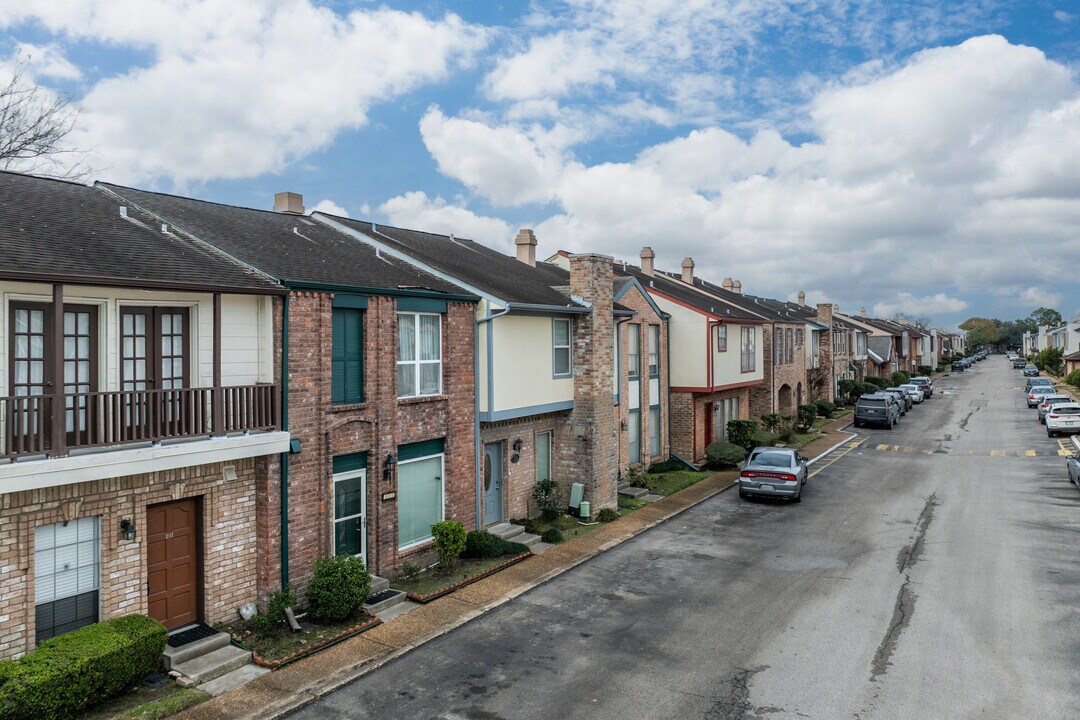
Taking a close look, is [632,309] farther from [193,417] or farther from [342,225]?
[193,417]

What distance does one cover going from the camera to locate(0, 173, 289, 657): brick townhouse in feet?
30.2

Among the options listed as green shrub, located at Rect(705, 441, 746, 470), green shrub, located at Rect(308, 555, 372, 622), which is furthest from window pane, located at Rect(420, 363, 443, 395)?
green shrub, located at Rect(705, 441, 746, 470)

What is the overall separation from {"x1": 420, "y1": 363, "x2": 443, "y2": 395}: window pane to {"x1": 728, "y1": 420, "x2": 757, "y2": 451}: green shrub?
17667 millimetres

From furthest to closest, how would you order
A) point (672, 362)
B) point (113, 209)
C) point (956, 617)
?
point (672, 362) < point (113, 209) < point (956, 617)

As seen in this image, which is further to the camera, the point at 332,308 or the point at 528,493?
the point at 528,493

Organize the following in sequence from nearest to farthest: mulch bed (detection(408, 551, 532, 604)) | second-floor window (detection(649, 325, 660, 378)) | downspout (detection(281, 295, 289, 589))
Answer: downspout (detection(281, 295, 289, 589)) < mulch bed (detection(408, 551, 532, 604)) < second-floor window (detection(649, 325, 660, 378))

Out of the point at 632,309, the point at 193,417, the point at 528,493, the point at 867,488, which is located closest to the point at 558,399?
the point at 528,493

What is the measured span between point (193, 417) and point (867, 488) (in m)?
20.9

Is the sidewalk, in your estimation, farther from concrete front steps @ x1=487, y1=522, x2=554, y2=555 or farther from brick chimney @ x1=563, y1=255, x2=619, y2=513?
brick chimney @ x1=563, y1=255, x2=619, y2=513

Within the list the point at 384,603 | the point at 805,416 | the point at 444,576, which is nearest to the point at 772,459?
the point at 444,576

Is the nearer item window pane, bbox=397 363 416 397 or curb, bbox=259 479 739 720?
curb, bbox=259 479 739 720

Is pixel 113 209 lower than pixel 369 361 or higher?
higher

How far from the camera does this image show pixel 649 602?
1312 centimetres

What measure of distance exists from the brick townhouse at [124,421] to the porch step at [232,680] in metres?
1.62
